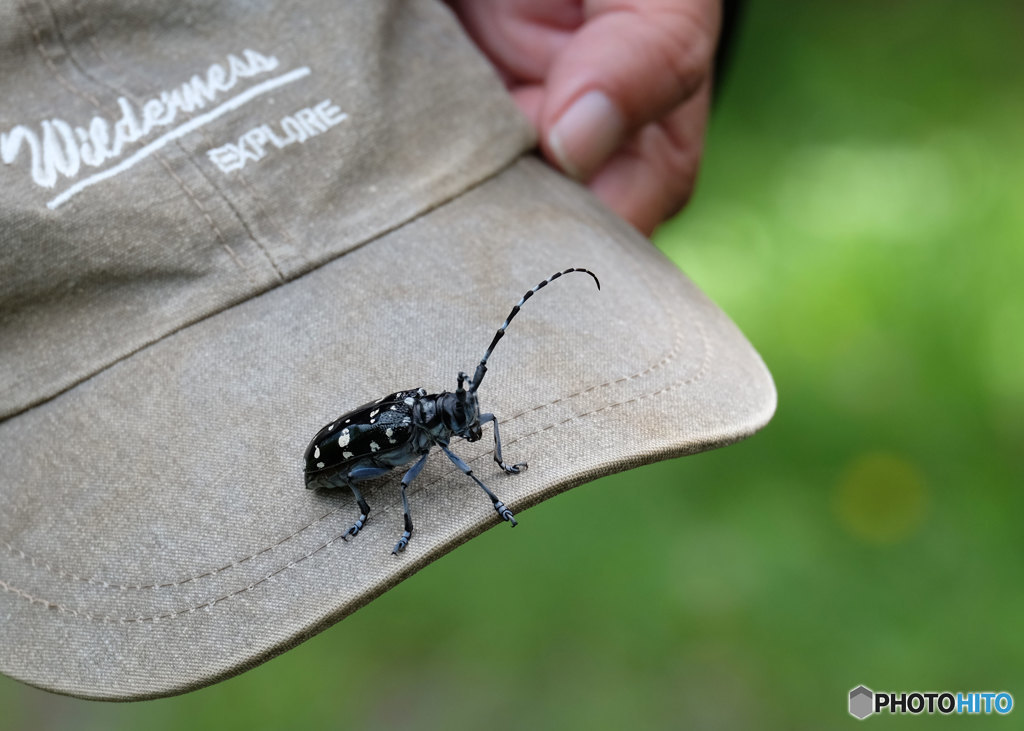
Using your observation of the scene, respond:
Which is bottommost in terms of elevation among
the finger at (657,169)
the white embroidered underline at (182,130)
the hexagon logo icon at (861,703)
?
the hexagon logo icon at (861,703)

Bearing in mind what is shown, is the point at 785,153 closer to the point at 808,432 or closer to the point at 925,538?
the point at 808,432

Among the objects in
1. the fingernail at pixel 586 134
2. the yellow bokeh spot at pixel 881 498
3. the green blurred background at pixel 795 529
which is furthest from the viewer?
the yellow bokeh spot at pixel 881 498

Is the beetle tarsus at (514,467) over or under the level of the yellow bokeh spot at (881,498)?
over

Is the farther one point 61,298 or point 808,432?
point 808,432

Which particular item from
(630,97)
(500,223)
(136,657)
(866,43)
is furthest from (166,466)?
(866,43)

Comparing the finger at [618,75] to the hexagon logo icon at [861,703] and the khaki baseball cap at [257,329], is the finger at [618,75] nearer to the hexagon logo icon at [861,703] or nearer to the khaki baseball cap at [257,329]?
the khaki baseball cap at [257,329]

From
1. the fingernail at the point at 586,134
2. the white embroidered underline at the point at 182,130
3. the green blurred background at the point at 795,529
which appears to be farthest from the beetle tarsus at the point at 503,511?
the green blurred background at the point at 795,529

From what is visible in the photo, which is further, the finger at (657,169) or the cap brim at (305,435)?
the finger at (657,169)

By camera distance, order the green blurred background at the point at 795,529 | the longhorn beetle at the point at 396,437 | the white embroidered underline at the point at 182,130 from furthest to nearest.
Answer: the green blurred background at the point at 795,529 < the white embroidered underline at the point at 182,130 < the longhorn beetle at the point at 396,437
